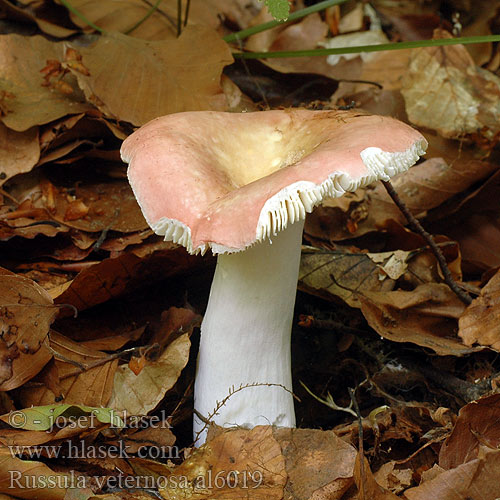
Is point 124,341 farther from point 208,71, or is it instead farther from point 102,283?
point 208,71

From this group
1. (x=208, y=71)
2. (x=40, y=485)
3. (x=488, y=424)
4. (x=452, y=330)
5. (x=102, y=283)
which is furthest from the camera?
(x=208, y=71)

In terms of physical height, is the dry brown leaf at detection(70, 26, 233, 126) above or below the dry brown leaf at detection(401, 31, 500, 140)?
above

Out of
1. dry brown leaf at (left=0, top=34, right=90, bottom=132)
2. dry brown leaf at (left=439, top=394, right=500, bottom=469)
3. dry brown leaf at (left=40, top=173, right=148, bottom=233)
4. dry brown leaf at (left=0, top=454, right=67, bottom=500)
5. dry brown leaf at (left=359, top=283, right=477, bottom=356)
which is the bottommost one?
dry brown leaf at (left=359, top=283, right=477, bottom=356)

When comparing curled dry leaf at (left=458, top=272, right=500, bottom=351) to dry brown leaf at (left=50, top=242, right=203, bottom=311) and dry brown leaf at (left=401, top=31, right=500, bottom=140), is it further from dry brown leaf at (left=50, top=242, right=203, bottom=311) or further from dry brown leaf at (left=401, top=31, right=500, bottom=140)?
dry brown leaf at (left=401, top=31, right=500, bottom=140)

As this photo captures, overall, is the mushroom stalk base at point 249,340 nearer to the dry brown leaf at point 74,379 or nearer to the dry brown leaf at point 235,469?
the dry brown leaf at point 235,469

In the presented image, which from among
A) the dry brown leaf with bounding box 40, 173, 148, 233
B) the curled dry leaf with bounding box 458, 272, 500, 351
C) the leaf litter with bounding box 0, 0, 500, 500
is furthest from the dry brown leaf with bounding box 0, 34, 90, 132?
the curled dry leaf with bounding box 458, 272, 500, 351

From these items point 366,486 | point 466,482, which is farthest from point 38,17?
point 466,482

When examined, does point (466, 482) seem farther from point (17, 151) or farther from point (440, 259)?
point (17, 151)

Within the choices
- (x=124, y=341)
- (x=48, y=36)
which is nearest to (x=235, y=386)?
(x=124, y=341)
